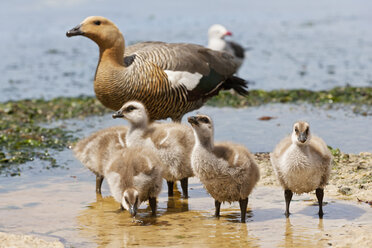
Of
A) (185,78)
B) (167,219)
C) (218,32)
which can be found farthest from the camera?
(218,32)

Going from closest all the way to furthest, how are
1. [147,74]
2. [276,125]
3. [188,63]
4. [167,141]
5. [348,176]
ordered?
[167,141], [348,176], [147,74], [188,63], [276,125]

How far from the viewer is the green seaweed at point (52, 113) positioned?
9781mm

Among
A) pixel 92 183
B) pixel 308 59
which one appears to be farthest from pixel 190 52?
pixel 308 59

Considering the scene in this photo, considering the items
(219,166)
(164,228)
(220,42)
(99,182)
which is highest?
(220,42)

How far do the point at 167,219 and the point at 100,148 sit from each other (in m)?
1.48

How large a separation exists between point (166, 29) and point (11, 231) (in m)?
26.9

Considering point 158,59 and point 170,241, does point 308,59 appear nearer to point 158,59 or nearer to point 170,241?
point 158,59

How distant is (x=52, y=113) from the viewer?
13102 millimetres

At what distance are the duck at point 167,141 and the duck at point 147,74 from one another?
1.41 metres

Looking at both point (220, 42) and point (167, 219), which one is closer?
point (167, 219)

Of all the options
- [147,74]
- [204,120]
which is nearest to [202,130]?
[204,120]

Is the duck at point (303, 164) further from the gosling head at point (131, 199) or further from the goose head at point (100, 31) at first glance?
the goose head at point (100, 31)

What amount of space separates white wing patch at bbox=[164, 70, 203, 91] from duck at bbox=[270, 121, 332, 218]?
121 inches

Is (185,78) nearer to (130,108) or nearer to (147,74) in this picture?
(147,74)
